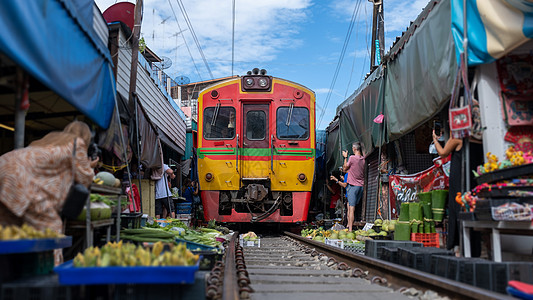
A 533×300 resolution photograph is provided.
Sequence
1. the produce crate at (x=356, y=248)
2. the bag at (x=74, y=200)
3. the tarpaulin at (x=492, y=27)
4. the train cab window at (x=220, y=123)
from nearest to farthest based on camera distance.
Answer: the bag at (x=74, y=200)
the tarpaulin at (x=492, y=27)
the produce crate at (x=356, y=248)
the train cab window at (x=220, y=123)

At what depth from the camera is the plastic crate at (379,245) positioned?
565 cm

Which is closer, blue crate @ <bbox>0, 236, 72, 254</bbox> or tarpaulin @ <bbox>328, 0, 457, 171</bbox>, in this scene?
blue crate @ <bbox>0, 236, 72, 254</bbox>

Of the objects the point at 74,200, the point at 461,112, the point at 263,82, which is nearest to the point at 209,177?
the point at 263,82

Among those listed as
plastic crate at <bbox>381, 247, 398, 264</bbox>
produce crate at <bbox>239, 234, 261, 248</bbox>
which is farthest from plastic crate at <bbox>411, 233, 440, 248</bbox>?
produce crate at <bbox>239, 234, 261, 248</bbox>

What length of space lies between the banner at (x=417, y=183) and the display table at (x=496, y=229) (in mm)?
1344

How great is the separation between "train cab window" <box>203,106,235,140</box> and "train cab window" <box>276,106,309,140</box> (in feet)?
3.50

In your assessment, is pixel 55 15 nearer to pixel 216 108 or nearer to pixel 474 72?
pixel 474 72

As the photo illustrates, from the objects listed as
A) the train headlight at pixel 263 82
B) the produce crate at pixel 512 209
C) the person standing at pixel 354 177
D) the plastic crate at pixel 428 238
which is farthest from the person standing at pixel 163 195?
the produce crate at pixel 512 209

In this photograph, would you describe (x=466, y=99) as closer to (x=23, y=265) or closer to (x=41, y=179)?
(x=41, y=179)

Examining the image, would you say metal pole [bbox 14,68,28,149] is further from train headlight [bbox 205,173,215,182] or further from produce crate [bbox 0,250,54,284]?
train headlight [bbox 205,173,215,182]

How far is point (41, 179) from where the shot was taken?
352cm

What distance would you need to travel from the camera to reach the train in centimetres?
1033

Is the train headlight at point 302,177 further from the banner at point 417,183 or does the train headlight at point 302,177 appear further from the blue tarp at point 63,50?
the blue tarp at point 63,50

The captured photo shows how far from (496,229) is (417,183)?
3095mm
